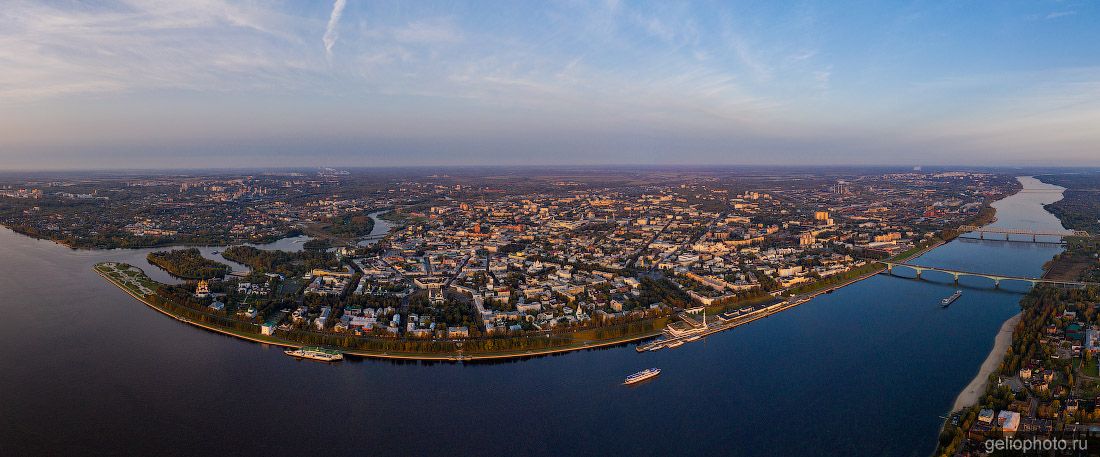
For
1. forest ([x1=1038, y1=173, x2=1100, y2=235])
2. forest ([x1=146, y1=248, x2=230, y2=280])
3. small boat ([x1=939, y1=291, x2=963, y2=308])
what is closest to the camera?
small boat ([x1=939, y1=291, x2=963, y2=308])

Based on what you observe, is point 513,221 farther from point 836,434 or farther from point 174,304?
point 836,434

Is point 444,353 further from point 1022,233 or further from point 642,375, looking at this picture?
point 1022,233

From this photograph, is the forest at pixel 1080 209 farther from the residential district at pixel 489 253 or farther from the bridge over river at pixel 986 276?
the bridge over river at pixel 986 276

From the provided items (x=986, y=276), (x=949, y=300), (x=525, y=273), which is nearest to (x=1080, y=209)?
(x=986, y=276)

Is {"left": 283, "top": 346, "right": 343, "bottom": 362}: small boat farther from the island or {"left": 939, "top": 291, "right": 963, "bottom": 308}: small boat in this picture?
{"left": 939, "top": 291, "right": 963, "bottom": 308}: small boat

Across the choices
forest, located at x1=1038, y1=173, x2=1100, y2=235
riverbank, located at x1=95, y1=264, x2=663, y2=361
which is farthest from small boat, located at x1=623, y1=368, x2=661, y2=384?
forest, located at x1=1038, y1=173, x2=1100, y2=235

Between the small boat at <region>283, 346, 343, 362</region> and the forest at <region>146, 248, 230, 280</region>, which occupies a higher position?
the forest at <region>146, 248, 230, 280</region>

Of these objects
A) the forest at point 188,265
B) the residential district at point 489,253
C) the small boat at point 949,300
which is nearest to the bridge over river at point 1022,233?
the residential district at point 489,253
